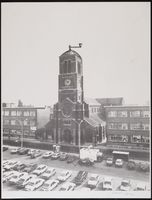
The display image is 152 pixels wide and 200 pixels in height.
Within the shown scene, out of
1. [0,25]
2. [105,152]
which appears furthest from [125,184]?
[0,25]

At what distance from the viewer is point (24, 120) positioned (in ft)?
25.2

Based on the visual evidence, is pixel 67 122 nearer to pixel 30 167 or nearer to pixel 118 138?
pixel 118 138

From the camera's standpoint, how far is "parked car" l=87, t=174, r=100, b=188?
6.33m

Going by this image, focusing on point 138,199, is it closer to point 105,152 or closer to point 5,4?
point 105,152

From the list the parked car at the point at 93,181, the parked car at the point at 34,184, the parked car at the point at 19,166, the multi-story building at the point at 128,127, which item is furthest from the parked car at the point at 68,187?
the multi-story building at the point at 128,127

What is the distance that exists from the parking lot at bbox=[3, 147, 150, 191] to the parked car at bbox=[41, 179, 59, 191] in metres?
0.12

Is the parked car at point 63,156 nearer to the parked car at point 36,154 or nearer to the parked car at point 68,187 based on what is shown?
the parked car at point 36,154

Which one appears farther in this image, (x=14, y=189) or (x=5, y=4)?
(x=5, y=4)

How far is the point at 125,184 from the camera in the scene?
20.7 ft

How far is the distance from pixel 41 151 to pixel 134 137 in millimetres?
3602

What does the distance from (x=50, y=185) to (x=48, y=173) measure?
492mm

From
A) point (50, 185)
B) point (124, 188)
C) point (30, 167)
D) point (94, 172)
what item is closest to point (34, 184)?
point (50, 185)

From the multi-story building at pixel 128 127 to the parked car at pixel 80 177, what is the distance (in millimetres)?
1370

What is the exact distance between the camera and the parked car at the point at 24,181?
651 centimetres
